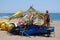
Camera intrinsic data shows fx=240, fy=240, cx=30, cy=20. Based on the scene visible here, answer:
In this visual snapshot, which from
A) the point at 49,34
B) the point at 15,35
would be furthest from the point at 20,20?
the point at 49,34

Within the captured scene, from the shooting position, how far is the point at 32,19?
739 inches

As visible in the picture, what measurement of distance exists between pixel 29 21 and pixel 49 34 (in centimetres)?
186

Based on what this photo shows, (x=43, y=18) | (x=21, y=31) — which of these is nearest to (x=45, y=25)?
(x=43, y=18)

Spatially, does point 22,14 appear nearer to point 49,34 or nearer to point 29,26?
point 29,26

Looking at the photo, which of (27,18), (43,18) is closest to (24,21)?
(27,18)

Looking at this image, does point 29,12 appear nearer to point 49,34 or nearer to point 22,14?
point 22,14

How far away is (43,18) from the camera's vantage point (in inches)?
744

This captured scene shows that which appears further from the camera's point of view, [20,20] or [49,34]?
[20,20]

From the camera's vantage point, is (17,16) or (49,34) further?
(17,16)

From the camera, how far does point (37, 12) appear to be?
18.9 m

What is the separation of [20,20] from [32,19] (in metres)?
1.29

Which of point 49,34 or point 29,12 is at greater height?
point 29,12

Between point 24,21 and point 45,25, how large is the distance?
1697mm

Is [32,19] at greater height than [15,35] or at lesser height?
greater
